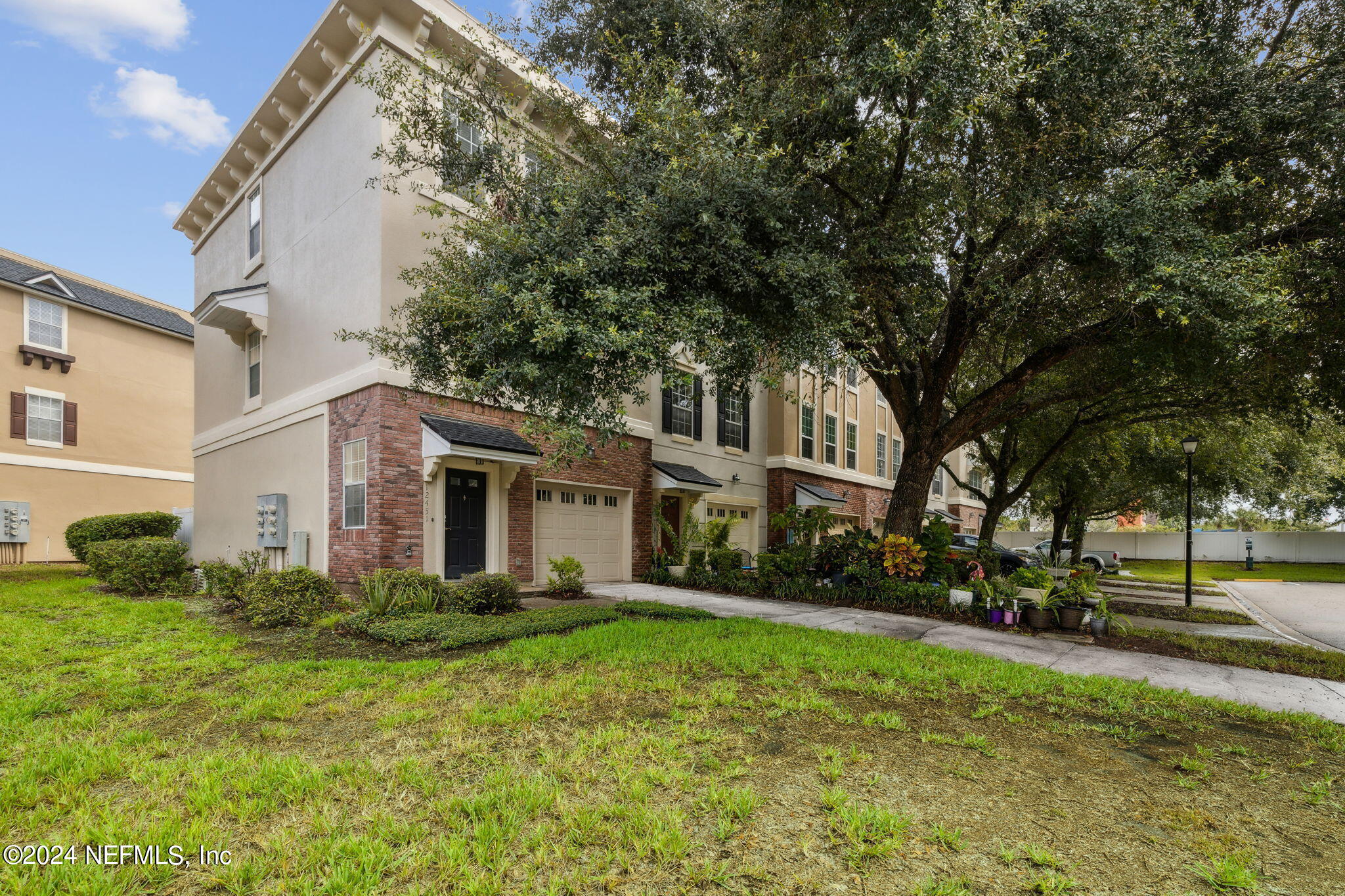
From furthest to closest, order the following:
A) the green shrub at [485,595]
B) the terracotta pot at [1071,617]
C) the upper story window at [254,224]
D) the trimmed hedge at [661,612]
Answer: the upper story window at [254,224]
the terracotta pot at [1071,617]
the trimmed hedge at [661,612]
the green shrub at [485,595]

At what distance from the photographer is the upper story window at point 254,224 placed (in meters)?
14.9

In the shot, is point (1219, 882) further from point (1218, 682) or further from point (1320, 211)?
point (1320, 211)

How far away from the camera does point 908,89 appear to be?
8039 mm

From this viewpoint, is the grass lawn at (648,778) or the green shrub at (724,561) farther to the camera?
the green shrub at (724,561)

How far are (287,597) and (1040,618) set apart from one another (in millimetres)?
10900

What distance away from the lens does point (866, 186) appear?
938cm

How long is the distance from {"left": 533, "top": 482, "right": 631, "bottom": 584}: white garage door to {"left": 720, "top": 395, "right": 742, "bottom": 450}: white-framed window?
4.94 metres

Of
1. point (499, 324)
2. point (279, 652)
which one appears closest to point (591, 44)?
point (499, 324)

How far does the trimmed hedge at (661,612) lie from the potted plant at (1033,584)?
4.87 meters

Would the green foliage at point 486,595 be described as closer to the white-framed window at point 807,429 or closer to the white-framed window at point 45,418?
the white-framed window at point 807,429

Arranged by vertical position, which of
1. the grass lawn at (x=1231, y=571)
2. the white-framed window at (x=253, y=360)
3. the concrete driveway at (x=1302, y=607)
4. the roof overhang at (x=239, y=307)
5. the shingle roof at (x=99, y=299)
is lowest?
the grass lawn at (x=1231, y=571)

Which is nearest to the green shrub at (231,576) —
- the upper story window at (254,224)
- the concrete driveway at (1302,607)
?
the upper story window at (254,224)

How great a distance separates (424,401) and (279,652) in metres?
5.16

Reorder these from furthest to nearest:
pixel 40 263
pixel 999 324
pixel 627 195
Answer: pixel 40 263 < pixel 999 324 < pixel 627 195
